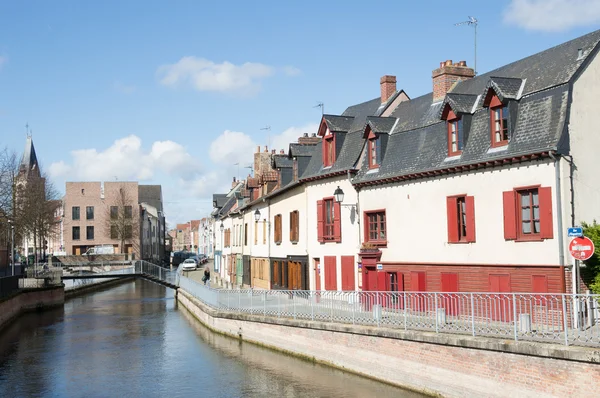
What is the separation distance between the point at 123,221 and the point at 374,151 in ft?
207

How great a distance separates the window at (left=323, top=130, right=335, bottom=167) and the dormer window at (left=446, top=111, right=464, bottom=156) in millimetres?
7925

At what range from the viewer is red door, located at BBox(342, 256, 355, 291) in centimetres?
2694

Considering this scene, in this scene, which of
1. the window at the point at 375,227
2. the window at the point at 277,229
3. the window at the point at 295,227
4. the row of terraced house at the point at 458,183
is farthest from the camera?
the window at the point at 277,229

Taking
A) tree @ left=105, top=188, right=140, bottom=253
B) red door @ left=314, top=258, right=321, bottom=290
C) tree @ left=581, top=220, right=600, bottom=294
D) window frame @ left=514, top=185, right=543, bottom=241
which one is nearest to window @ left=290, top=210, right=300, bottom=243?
red door @ left=314, top=258, right=321, bottom=290

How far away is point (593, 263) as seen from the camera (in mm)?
17422

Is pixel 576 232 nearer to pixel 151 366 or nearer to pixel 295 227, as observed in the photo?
pixel 151 366

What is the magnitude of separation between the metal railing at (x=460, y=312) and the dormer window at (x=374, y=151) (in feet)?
21.3

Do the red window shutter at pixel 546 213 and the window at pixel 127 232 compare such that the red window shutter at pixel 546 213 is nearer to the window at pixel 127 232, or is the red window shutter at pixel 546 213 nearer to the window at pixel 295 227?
the window at pixel 295 227

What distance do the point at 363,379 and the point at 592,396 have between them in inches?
304

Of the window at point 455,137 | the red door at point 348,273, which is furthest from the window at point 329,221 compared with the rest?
the window at point 455,137

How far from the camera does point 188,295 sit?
41.1m

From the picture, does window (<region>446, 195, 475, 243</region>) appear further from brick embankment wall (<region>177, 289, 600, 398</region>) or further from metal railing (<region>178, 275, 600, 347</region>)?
brick embankment wall (<region>177, 289, 600, 398</region>)

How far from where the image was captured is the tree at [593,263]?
669 inches

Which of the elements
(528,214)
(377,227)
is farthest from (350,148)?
(528,214)
